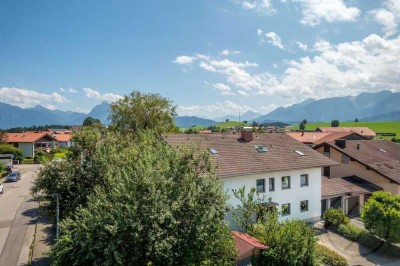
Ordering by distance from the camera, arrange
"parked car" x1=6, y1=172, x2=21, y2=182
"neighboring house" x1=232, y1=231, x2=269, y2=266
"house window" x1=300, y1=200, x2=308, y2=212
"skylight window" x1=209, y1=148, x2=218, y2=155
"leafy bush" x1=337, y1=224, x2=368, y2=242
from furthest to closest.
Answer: "parked car" x1=6, y1=172, x2=21, y2=182 < "house window" x1=300, y1=200, x2=308, y2=212 < "skylight window" x1=209, y1=148, x2=218, y2=155 < "leafy bush" x1=337, y1=224, x2=368, y2=242 < "neighboring house" x1=232, y1=231, x2=269, y2=266

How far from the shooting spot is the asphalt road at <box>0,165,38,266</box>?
23.2 metres

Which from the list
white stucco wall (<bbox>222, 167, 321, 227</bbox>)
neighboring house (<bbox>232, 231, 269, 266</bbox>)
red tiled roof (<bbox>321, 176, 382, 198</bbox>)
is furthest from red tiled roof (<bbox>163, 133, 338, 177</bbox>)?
neighboring house (<bbox>232, 231, 269, 266</bbox>)

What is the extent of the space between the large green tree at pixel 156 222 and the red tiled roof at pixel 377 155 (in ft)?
93.8

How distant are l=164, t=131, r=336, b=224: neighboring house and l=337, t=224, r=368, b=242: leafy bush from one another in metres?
3.13

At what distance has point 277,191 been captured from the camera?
29.1 m

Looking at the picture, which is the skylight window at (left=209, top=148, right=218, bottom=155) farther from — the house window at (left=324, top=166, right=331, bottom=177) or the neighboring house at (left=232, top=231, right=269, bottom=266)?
the house window at (left=324, top=166, right=331, bottom=177)

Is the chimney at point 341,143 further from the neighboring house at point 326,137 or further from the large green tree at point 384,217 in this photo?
the neighboring house at point 326,137

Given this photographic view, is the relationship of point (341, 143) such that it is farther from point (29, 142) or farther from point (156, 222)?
point (29, 142)

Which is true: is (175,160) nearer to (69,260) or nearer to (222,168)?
(69,260)

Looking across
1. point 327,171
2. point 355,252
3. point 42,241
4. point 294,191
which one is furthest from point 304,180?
point 42,241

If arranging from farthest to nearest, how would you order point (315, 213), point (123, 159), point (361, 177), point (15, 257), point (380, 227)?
point (361, 177) → point (315, 213) → point (380, 227) → point (15, 257) → point (123, 159)

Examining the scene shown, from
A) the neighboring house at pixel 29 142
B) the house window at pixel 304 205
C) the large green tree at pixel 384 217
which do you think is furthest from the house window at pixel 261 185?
the neighboring house at pixel 29 142

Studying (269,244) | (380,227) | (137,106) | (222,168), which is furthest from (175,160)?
(137,106)

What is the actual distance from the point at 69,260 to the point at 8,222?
62.9 feet
